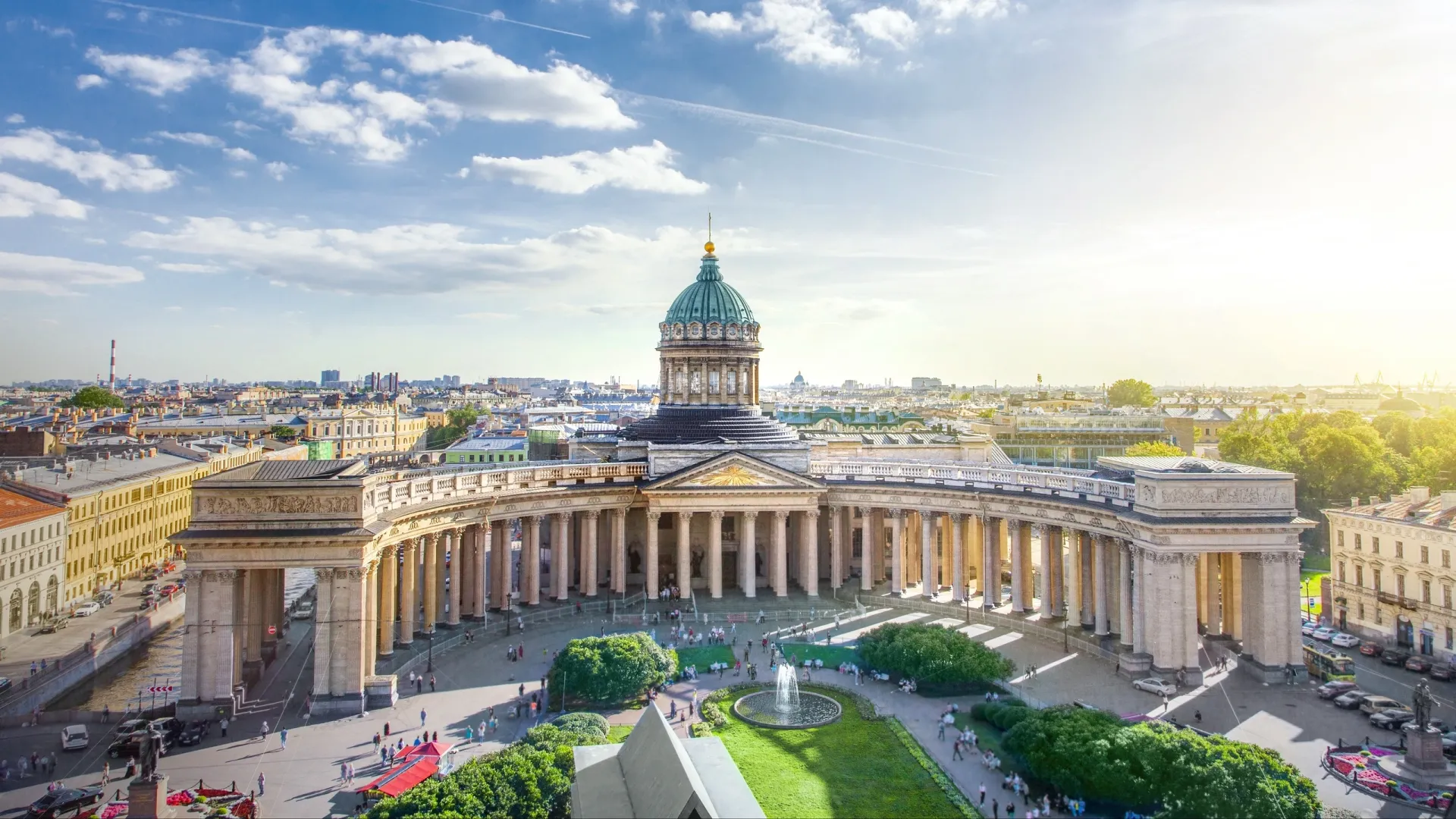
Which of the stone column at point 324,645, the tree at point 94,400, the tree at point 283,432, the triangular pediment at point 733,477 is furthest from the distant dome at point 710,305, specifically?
the tree at point 94,400

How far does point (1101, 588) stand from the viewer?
49.7 meters

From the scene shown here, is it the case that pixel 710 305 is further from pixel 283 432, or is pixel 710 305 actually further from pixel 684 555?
pixel 283 432

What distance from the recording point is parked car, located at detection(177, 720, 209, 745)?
36.8 meters

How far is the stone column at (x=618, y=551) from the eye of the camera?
6047 cm

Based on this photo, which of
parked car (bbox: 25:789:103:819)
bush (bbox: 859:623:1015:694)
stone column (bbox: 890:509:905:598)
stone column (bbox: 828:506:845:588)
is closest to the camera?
parked car (bbox: 25:789:103:819)

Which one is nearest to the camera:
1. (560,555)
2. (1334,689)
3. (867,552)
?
(1334,689)

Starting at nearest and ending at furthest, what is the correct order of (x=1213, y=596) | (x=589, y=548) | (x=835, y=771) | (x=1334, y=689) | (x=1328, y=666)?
(x=835, y=771) → (x=1334, y=689) → (x=1328, y=666) → (x=1213, y=596) → (x=589, y=548)

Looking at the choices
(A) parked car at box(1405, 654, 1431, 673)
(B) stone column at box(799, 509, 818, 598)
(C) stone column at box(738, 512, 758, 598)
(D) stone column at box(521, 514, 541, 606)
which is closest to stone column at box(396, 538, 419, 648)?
(D) stone column at box(521, 514, 541, 606)

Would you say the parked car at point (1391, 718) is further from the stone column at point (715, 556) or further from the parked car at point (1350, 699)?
the stone column at point (715, 556)

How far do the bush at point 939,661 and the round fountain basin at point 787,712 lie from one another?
4066 millimetres

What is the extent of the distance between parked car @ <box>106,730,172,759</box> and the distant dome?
44.1 metres

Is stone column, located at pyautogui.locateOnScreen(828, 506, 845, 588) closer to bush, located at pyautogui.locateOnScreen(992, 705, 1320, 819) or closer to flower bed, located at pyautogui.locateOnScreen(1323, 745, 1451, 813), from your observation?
bush, located at pyautogui.locateOnScreen(992, 705, 1320, 819)

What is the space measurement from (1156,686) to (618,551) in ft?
111

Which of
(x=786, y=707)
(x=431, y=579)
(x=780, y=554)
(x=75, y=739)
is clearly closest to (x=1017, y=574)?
(x=780, y=554)
